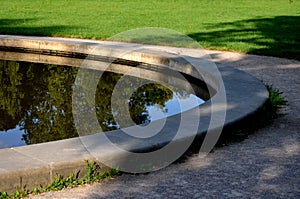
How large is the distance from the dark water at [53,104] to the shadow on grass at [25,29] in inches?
118

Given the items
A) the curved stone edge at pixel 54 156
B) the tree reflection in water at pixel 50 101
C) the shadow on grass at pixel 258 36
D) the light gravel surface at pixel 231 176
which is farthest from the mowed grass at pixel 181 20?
the light gravel surface at pixel 231 176

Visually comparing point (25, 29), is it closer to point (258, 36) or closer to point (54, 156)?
point (258, 36)

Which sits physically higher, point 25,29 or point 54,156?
point 25,29

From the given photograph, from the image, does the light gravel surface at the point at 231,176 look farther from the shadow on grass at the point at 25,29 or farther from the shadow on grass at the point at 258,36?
the shadow on grass at the point at 25,29

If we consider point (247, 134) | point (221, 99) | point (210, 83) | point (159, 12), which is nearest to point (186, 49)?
point (210, 83)

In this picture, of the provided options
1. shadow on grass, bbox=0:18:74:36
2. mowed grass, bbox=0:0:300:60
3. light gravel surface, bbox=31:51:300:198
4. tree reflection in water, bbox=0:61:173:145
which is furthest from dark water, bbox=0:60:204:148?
shadow on grass, bbox=0:18:74:36

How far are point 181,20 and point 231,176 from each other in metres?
9.63

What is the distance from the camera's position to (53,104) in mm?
5883

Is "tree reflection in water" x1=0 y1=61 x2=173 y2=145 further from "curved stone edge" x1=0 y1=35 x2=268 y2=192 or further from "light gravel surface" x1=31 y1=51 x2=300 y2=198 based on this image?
"light gravel surface" x1=31 y1=51 x2=300 y2=198

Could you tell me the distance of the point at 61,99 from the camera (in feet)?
20.1

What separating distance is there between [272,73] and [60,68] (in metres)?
2.75

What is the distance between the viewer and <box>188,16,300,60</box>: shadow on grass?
357 inches

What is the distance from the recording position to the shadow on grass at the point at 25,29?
419 inches

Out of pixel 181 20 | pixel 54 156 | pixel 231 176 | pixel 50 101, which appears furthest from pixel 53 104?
pixel 181 20
